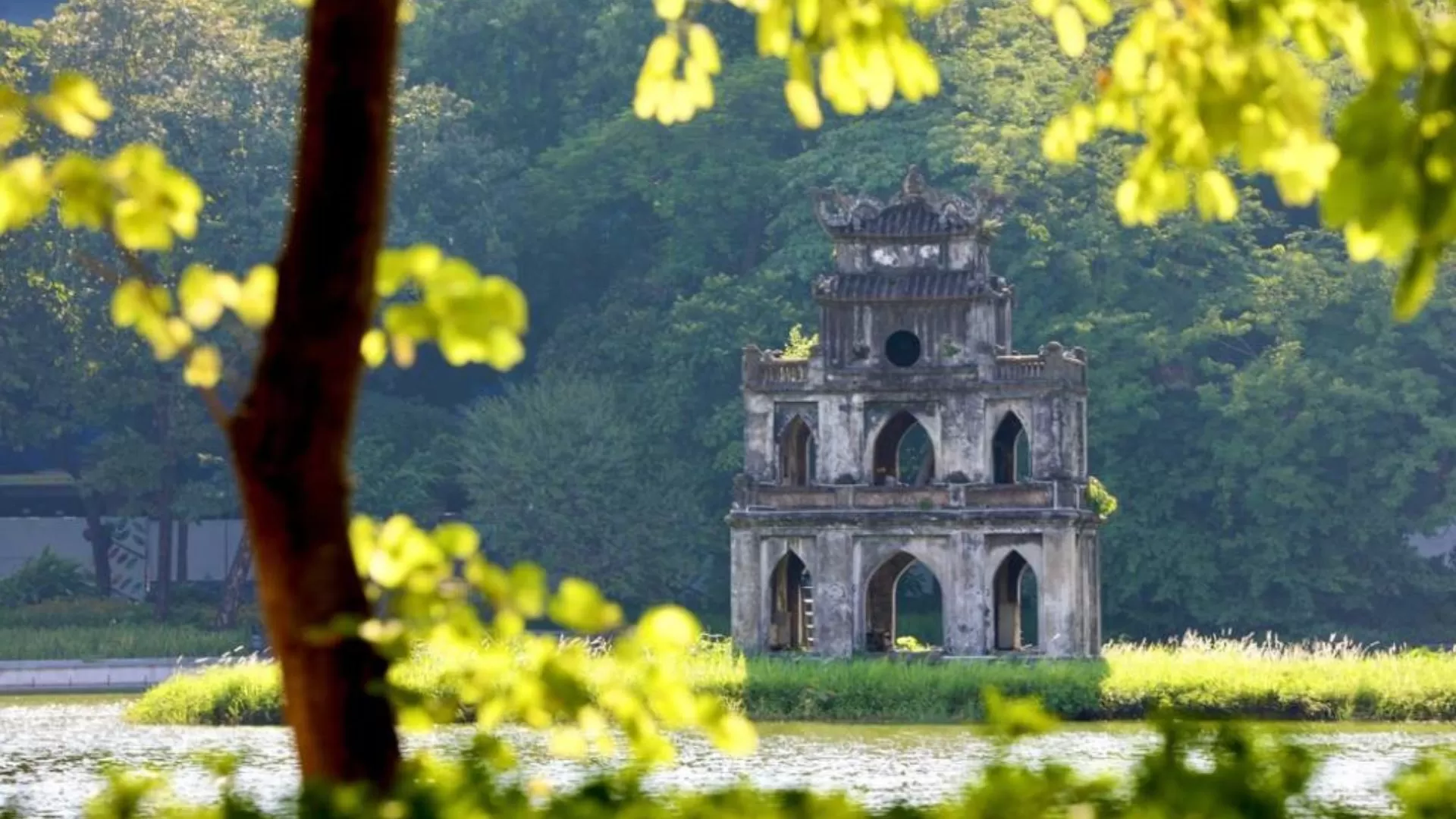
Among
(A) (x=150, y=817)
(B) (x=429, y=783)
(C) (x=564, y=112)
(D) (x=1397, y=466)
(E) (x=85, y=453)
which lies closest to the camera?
(B) (x=429, y=783)

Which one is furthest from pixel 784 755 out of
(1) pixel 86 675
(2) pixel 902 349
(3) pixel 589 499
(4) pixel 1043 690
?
(3) pixel 589 499

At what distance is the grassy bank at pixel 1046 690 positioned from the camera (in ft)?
106

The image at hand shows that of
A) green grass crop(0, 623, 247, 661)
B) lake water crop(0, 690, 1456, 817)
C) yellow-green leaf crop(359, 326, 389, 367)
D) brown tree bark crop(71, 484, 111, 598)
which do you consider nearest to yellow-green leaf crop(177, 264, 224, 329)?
yellow-green leaf crop(359, 326, 389, 367)

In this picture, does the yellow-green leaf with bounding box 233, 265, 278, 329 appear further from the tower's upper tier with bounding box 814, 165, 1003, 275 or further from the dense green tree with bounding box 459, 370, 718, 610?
the dense green tree with bounding box 459, 370, 718, 610

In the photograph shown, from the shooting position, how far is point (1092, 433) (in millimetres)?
47812

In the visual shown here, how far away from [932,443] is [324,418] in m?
33.3

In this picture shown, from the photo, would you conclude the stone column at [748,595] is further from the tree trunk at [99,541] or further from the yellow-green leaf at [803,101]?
the yellow-green leaf at [803,101]

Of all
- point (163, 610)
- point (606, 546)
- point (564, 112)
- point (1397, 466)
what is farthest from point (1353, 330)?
point (163, 610)

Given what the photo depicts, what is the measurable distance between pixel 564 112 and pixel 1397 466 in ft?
60.0

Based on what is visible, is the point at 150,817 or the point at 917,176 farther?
the point at 917,176

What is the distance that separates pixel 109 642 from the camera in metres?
46.6

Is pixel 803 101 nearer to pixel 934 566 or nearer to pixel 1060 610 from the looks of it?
pixel 1060 610

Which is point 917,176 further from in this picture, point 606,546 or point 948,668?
point 606,546

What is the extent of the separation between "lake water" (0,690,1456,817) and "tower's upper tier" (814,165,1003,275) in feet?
28.4
